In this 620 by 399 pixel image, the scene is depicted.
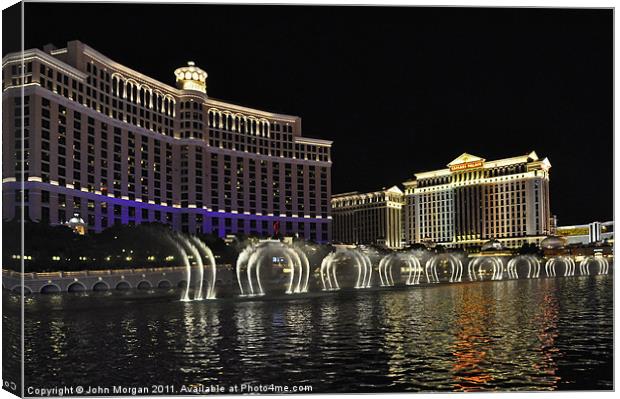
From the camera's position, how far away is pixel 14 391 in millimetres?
15922

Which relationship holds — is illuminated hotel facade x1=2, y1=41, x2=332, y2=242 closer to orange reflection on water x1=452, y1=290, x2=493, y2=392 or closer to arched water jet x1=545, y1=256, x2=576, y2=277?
arched water jet x1=545, y1=256, x2=576, y2=277

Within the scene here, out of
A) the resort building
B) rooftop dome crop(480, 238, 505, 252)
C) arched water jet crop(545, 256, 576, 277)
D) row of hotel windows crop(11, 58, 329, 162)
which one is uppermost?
row of hotel windows crop(11, 58, 329, 162)

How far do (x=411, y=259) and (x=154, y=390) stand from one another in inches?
3342

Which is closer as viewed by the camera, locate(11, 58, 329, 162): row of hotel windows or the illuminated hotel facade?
the illuminated hotel facade

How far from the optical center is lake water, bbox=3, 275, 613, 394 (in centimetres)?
1650

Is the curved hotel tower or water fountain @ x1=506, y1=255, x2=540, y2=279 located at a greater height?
the curved hotel tower

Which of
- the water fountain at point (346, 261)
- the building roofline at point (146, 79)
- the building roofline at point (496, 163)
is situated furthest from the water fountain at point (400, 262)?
the building roofline at point (146, 79)

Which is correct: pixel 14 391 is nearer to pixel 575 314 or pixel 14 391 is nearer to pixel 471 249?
pixel 575 314

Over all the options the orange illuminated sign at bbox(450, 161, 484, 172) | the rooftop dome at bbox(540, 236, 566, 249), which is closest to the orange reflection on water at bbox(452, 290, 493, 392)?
the orange illuminated sign at bbox(450, 161, 484, 172)

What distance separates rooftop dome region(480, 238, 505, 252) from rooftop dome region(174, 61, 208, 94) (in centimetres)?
4696

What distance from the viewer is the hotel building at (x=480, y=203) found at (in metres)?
85.6

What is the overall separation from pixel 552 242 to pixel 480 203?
10.5 metres

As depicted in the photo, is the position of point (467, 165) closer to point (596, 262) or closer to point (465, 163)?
point (465, 163)

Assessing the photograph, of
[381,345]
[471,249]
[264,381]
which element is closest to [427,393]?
[264,381]
